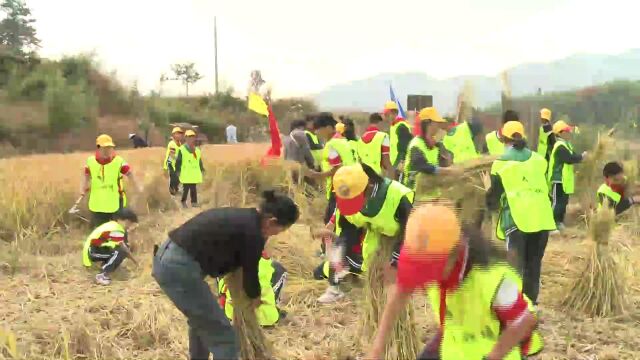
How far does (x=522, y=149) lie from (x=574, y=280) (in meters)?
1.12

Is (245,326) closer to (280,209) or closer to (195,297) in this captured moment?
(195,297)

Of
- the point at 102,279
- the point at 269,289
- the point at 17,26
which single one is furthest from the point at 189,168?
the point at 17,26

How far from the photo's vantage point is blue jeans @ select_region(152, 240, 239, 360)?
345 centimetres

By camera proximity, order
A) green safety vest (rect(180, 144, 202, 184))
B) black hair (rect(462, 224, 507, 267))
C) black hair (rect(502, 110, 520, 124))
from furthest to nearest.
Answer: green safety vest (rect(180, 144, 202, 184)) → black hair (rect(502, 110, 520, 124)) → black hair (rect(462, 224, 507, 267))

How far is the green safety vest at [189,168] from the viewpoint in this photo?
34.7 ft

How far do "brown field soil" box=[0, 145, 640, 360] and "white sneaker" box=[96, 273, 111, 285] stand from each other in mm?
69

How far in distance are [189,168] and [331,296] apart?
5.47 meters

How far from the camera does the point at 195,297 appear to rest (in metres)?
3.46

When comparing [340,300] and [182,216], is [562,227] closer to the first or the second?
[340,300]

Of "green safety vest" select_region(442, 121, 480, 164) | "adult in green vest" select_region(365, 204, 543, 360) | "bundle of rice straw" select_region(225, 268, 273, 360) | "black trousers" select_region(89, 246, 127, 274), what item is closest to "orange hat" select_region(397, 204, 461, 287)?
"adult in green vest" select_region(365, 204, 543, 360)

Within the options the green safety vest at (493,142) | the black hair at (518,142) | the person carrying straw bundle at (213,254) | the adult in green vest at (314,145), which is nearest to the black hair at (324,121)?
the adult in green vest at (314,145)

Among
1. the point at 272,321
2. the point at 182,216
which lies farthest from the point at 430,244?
the point at 182,216

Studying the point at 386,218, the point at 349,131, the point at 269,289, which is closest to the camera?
the point at 386,218

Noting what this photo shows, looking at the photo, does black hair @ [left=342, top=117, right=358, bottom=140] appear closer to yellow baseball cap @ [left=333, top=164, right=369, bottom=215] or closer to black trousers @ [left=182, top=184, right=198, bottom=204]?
black trousers @ [left=182, top=184, right=198, bottom=204]
